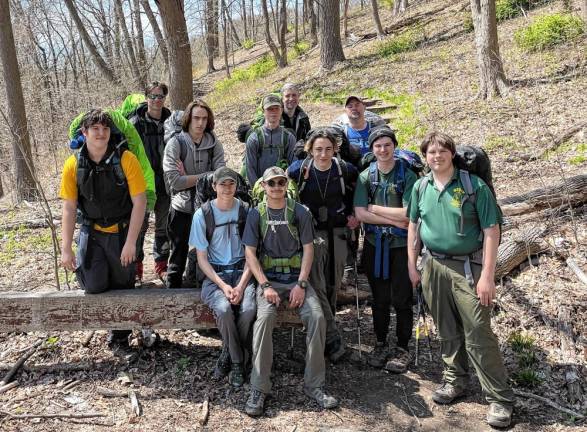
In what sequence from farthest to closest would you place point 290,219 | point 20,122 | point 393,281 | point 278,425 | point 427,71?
point 427,71 < point 20,122 < point 393,281 < point 290,219 < point 278,425

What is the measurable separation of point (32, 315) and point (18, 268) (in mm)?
3310

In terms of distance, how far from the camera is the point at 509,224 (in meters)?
6.65

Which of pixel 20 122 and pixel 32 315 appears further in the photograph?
pixel 20 122

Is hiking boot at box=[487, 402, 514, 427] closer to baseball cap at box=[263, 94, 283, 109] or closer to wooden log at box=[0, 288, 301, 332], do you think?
wooden log at box=[0, 288, 301, 332]

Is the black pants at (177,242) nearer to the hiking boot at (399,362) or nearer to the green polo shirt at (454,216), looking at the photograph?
the hiking boot at (399,362)

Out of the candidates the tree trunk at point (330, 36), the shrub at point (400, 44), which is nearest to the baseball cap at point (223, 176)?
the tree trunk at point (330, 36)

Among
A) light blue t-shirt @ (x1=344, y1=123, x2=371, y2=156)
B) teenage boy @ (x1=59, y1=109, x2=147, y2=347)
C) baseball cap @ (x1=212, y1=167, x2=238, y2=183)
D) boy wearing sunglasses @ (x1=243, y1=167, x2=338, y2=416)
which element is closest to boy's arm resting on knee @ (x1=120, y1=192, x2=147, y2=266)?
teenage boy @ (x1=59, y1=109, x2=147, y2=347)

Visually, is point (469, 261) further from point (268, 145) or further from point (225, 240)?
point (268, 145)

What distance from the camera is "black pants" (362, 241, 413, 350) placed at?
4.82 meters

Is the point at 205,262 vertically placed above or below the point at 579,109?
below

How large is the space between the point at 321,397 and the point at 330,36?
16.9 meters

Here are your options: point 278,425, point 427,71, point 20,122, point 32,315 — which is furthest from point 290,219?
point 427,71

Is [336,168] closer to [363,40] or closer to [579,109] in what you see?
[579,109]

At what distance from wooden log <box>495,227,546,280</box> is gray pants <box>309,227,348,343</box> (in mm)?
1955
